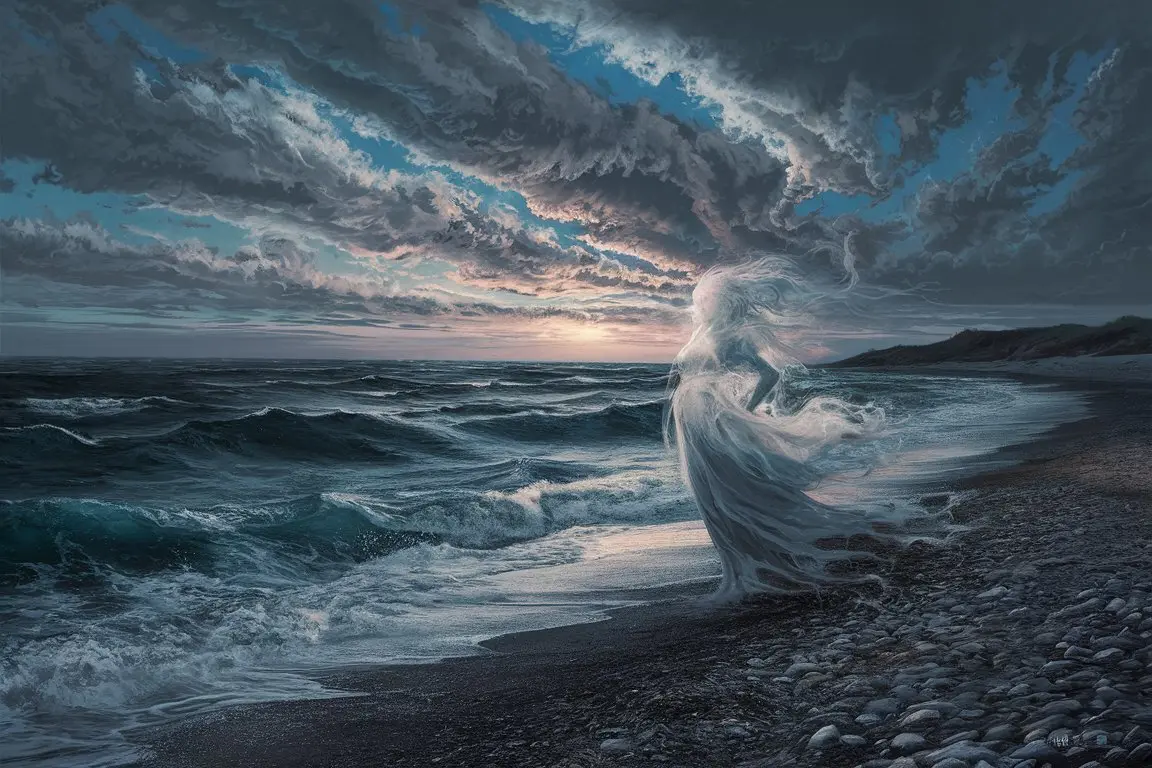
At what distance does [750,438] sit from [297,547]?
551 centimetres

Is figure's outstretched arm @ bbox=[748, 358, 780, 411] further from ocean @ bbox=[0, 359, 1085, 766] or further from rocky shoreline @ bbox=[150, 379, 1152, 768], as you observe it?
rocky shoreline @ bbox=[150, 379, 1152, 768]

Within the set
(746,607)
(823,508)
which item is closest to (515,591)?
(746,607)

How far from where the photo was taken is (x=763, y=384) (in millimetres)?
7305

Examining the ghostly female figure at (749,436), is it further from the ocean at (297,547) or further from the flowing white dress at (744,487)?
the ocean at (297,547)

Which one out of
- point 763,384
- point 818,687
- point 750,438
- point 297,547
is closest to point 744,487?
point 750,438

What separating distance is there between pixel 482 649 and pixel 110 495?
10675 millimetres

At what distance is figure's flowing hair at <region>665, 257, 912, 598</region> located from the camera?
630cm

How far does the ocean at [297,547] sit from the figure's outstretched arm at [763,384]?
70cm

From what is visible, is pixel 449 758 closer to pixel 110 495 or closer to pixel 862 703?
pixel 862 703

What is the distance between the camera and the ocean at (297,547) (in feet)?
16.3
